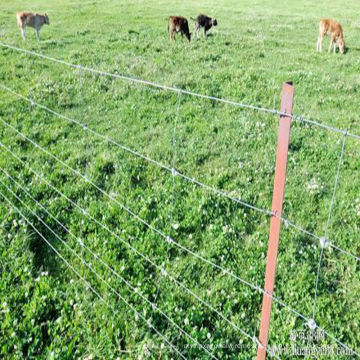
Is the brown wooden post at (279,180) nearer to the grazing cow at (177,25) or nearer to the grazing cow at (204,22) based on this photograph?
the grazing cow at (177,25)

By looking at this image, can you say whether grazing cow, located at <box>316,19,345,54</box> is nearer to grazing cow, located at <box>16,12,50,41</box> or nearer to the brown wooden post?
grazing cow, located at <box>16,12,50,41</box>

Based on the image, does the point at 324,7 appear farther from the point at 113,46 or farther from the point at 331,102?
the point at 331,102

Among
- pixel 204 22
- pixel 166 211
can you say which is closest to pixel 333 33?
pixel 204 22

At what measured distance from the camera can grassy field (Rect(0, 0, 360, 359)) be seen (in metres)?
3.74

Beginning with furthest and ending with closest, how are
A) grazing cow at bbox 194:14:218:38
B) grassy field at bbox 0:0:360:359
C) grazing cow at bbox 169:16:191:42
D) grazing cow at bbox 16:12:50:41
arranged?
grazing cow at bbox 194:14:218:38 → grazing cow at bbox 16:12:50:41 → grazing cow at bbox 169:16:191:42 → grassy field at bbox 0:0:360:359

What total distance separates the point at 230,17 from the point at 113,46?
1385 cm

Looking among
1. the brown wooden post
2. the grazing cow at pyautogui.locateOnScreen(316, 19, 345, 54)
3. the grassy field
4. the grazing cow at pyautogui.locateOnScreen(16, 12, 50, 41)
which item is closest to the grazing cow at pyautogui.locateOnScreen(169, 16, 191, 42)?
the grazing cow at pyautogui.locateOnScreen(316, 19, 345, 54)

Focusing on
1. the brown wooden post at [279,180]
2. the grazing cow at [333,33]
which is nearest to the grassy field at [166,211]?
the brown wooden post at [279,180]

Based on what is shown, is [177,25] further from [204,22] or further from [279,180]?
[279,180]

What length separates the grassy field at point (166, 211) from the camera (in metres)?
3.74

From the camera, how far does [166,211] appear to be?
528 centimetres

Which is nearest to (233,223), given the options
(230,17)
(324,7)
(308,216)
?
(308,216)

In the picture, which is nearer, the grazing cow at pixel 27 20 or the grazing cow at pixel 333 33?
the grazing cow at pixel 333 33

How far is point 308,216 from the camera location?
5.30m
